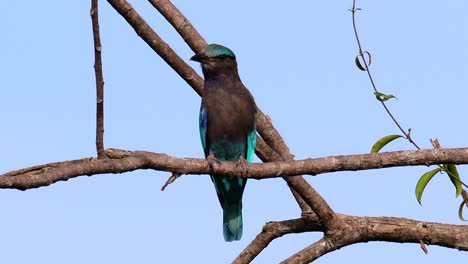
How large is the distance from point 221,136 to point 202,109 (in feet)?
0.97

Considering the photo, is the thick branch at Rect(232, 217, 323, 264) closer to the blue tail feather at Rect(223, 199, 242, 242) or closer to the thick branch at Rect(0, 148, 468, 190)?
the thick branch at Rect(0, 148, 468, 190)

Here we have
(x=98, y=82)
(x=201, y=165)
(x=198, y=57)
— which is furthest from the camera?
(x=198, y=57)

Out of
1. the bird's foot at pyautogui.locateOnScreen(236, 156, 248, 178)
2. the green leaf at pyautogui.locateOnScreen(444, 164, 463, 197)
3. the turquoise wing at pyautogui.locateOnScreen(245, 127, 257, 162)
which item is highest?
the turquoise wing at pyautogui.locateOnScreen(245, 127, 257, 162)

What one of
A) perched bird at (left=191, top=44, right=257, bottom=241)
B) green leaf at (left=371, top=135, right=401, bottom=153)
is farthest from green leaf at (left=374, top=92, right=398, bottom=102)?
perched bird at (left=191, top=44, right=257, bottom=241)

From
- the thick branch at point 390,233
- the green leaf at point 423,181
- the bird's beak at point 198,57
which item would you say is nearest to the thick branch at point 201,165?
the green leaf at point 423,181

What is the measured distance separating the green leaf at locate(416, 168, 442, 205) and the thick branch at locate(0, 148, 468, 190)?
1.05 ft

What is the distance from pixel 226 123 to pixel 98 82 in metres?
3.24

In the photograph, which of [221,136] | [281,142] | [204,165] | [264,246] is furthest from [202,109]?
[204,165]

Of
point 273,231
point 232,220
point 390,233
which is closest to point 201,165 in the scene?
point 273,231

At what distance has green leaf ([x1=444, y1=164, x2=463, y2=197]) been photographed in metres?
5.59

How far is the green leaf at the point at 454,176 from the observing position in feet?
18.4

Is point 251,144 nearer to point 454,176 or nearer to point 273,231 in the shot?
point 273,231

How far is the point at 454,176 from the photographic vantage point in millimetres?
5586

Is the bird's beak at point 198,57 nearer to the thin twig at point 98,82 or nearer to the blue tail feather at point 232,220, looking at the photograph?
the blue tail feather at point 232,220
